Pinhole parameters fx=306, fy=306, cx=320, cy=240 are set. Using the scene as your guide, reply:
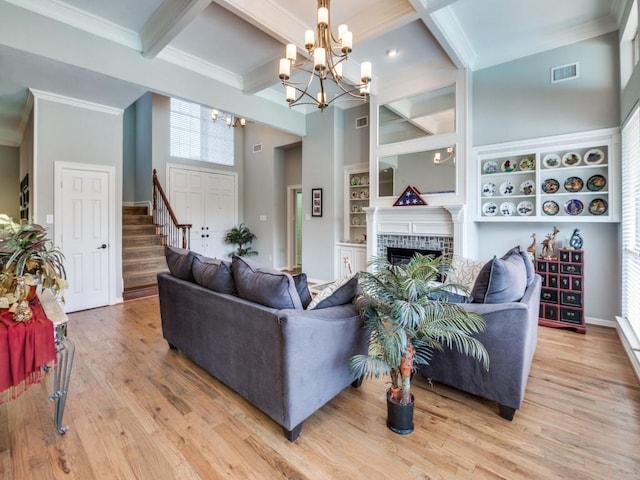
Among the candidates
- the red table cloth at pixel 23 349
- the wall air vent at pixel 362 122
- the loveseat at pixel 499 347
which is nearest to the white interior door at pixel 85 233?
the red table cloth at pixel 23 349

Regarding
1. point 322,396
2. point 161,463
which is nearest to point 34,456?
point 161,463

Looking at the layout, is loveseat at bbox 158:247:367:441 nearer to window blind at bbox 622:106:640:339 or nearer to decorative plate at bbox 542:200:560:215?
window blind at bbox 622:106:640:339

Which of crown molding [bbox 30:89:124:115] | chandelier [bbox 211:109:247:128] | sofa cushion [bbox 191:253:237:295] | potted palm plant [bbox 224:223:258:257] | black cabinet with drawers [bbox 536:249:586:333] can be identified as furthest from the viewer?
potted palm plant [bbox 224:223:258:257]

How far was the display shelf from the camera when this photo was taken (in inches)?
137

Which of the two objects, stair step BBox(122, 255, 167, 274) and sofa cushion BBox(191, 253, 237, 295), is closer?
sofa cushion BBox(191, 253, 237, 295)

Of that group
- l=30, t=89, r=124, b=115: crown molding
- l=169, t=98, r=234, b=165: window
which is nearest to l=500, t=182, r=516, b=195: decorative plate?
l=30, t=89, r=124, b=115: crown molding

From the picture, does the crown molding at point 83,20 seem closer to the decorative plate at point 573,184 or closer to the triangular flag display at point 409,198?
the triangular flag display at point 409,198

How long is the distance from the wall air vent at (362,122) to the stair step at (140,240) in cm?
455

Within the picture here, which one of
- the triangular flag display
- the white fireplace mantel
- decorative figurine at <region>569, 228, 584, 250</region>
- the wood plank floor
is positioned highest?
the triangular flag display

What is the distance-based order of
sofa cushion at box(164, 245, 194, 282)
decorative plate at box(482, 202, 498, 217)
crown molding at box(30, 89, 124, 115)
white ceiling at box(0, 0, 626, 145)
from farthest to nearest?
decorative plate at box(482, 202, 498, 217) → crown molding at box(30, 89, 124, 115) → white ceiling at box(0, 0, 626, 145) → sofa cushion at box(164, 245, 194, 282)

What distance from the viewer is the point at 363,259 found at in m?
5.55

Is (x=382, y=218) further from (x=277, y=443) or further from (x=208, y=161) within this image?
(x=208, y=161)

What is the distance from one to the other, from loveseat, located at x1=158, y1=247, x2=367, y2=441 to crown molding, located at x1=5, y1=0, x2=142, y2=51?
2.93m

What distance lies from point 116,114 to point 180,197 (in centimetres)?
275
